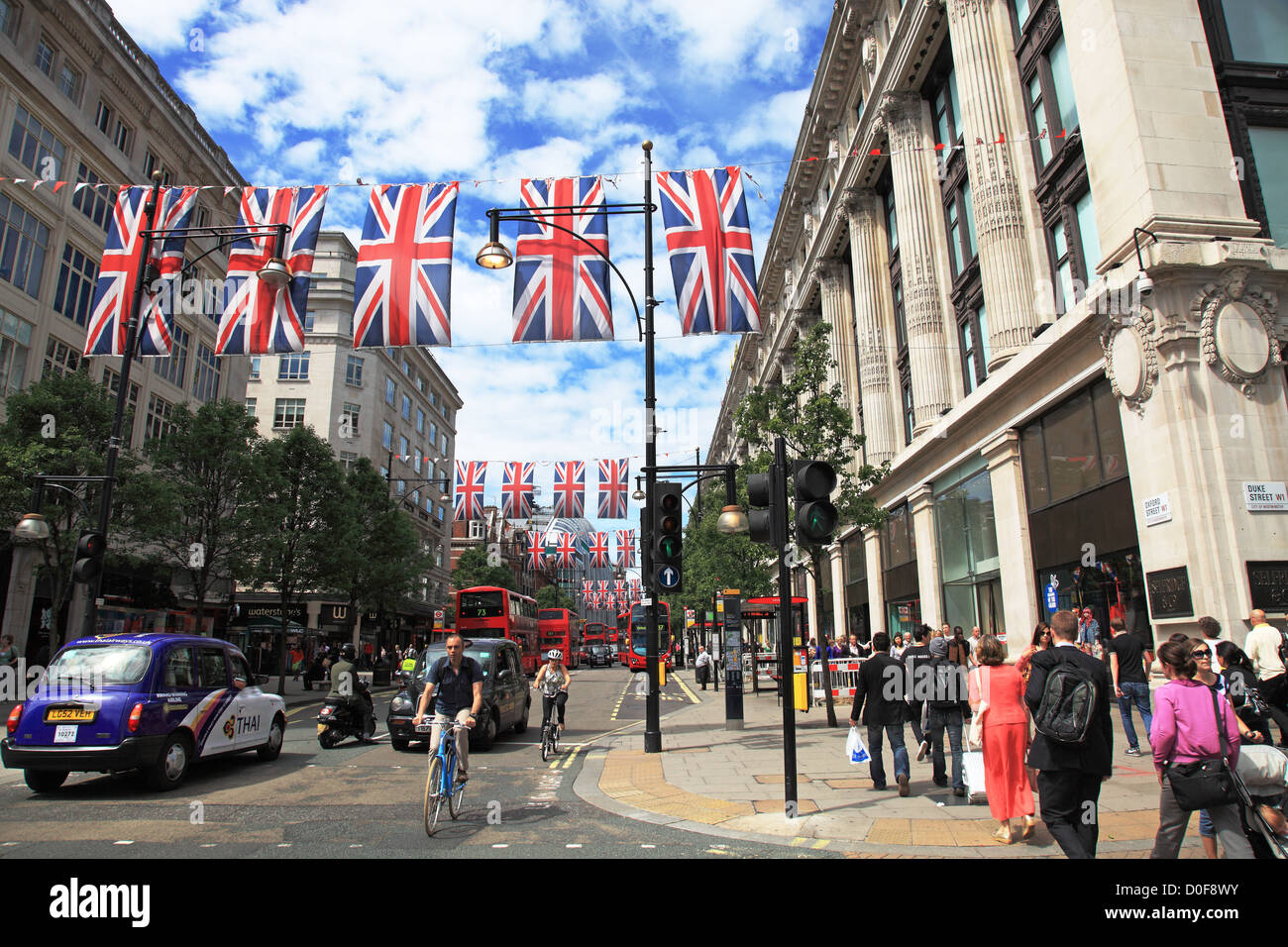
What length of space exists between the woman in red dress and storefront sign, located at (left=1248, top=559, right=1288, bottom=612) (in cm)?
785

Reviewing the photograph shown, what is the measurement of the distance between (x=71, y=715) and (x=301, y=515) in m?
24.3

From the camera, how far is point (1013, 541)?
1878 cm

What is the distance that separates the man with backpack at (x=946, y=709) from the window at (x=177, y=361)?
34213 mm

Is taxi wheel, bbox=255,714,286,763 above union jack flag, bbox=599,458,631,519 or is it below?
below

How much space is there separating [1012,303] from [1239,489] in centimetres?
823

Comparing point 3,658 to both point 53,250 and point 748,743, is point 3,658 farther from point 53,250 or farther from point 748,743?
point 748,743

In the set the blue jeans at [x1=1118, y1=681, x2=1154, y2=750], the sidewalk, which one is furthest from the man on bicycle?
the blue jeans at [x1=1118, y1=681, x2=1154, y2=750]

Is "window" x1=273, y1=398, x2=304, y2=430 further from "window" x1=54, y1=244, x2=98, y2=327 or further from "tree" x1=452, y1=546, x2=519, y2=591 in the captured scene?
"window" x1=54, y1=244, x2=98, y2=327

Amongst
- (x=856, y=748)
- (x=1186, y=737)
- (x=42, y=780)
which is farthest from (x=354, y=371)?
(x=1186, y=737)

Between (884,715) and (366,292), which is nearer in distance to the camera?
(884,715)

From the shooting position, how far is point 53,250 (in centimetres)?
2561

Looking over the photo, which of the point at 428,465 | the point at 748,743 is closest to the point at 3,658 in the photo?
the point at 748,743

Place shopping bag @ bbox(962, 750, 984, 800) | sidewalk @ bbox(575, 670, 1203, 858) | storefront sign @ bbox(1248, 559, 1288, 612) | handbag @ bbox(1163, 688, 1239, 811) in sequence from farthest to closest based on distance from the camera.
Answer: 1. storefront sign @ bbox(1248, 559, 1288, 612)
2. shopping bag @ bbox(962, 750, 984, 800)
3. sidewalk @ bbox(575, 670, 1203, 858)
4. handbag @ bbox(1163, 688, 1239, 811)

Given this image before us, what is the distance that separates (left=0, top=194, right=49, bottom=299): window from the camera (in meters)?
23.5
